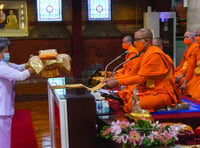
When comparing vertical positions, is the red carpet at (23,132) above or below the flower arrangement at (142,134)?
below

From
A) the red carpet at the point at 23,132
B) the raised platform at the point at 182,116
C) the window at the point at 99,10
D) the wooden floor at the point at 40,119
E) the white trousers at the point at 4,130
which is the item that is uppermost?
the window at the point at 99,10

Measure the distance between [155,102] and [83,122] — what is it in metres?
1.21

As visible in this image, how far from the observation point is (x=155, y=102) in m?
4.22

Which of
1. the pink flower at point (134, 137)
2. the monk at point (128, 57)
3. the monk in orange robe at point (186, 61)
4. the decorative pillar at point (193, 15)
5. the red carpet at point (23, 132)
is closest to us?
the pink flower at point (134, 137)

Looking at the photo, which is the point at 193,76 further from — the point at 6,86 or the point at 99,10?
the point at 99,10

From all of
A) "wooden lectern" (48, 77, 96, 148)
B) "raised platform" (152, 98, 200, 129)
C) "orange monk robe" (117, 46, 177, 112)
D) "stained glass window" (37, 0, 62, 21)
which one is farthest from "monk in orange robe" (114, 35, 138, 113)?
"stained glass window" (37, 0, 62, 21)

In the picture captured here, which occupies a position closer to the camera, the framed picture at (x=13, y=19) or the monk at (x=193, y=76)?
the monk at (x=193, y=76)

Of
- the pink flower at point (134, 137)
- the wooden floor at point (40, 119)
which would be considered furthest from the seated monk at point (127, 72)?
the pink flower at point (134, 137)

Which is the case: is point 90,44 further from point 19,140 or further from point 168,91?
point 168,91

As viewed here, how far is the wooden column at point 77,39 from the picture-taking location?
10961 mm

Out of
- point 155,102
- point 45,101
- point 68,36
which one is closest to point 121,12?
point 68,36

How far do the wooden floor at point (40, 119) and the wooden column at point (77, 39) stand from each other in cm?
242

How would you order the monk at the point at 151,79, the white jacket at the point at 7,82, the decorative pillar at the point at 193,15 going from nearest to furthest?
the white jacket at the point at 7,82 < the monk at the point at 151,79 < the decorative pillar at the point at 193,15

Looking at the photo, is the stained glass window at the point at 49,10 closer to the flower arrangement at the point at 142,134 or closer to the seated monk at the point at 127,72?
the seated monk at the point at 127,72
